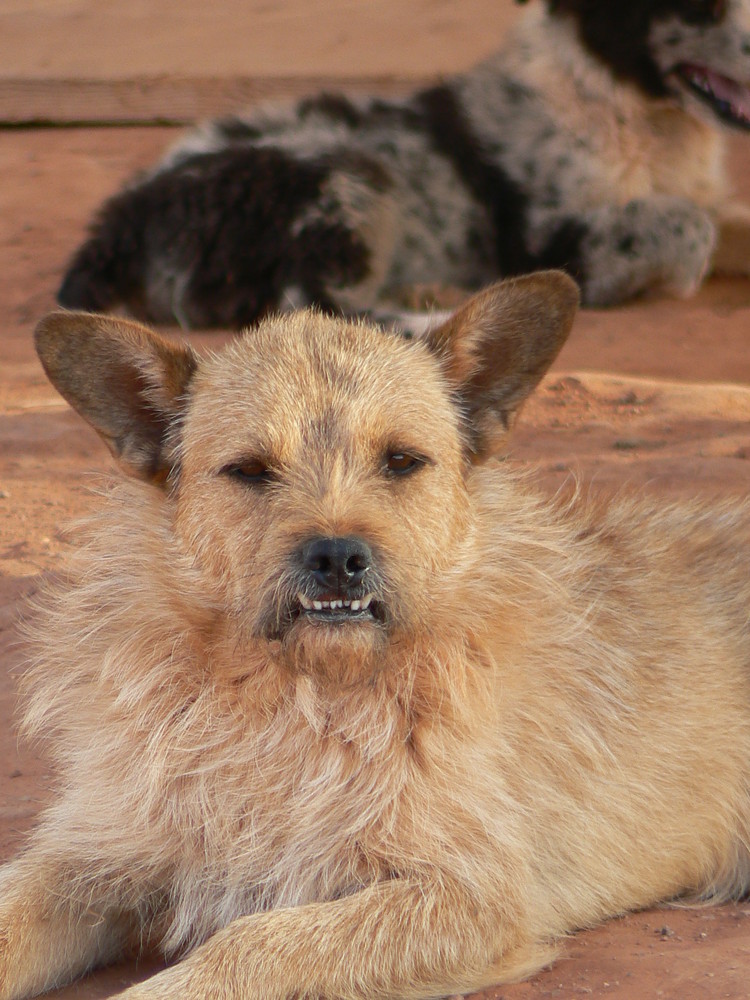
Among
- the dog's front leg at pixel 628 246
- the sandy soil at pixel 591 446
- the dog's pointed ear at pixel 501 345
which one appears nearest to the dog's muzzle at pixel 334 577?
the dog's pointed ear at pixel 501 345

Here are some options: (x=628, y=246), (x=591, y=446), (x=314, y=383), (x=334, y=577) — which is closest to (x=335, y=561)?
(x=334, y=577)

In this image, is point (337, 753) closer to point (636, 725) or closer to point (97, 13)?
point (636, 725)

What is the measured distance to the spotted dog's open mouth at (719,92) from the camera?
934 cm

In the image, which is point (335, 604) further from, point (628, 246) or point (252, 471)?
point (628, 246)

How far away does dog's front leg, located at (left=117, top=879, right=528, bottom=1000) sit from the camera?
10.2 feet

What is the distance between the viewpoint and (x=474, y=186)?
9445 millimetres

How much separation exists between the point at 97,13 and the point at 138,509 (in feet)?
45.4

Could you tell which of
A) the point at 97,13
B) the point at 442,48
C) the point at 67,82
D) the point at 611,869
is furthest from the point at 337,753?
the point at 97,13

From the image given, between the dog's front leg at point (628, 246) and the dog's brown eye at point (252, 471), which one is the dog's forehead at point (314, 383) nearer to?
→ the dog's brown eye at point (252, 471)

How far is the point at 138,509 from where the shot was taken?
381 cm

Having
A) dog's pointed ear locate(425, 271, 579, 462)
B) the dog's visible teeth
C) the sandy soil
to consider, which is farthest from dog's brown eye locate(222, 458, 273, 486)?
the sandy soil

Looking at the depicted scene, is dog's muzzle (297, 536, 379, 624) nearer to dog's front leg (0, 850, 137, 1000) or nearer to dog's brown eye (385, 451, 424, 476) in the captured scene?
dog's brown eye (385, 451, 424, 476)

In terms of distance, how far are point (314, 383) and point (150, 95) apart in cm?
1083

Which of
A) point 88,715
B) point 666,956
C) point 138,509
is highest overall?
point 138,509
